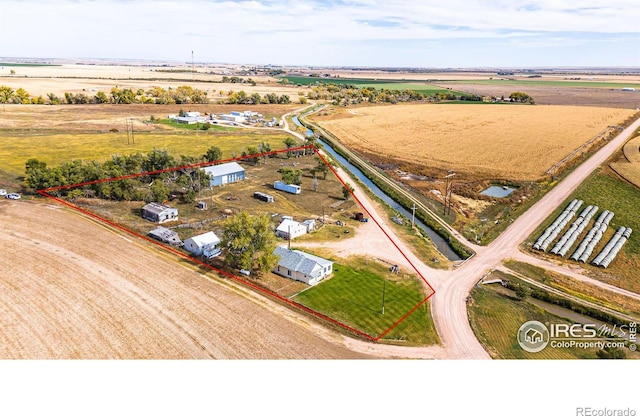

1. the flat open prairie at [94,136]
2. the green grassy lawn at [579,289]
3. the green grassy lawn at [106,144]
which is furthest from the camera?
the flat open prairie at [94,136]

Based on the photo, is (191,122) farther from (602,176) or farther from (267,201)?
(602,176)

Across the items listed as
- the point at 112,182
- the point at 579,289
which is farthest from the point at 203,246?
the point at 579,289

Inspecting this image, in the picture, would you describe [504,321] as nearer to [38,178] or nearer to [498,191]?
[498,191]

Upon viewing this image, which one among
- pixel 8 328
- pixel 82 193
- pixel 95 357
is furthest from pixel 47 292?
pixel 82 193

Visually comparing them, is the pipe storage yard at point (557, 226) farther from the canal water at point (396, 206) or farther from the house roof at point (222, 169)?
the house roof at point (222, 169)

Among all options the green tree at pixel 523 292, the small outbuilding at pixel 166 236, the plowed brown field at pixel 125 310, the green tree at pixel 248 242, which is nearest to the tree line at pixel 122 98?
the small outbuilding at pixel 166 236

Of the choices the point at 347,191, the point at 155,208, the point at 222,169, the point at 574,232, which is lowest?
the point at 574,232

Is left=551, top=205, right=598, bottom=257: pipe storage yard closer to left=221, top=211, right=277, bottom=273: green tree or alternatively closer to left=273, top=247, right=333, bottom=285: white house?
left=273, top=247, right=333, bottom=285: white house
